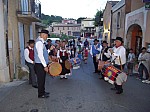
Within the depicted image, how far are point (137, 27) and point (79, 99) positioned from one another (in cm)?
1024

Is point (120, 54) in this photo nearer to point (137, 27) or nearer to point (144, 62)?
point (144, 62)

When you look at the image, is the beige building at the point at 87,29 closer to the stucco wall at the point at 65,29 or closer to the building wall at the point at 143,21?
the stucco wall at the point at 65,29

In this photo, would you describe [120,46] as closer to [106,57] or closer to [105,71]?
[105,71]

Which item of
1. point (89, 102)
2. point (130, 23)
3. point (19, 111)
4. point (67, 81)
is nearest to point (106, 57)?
point (67, 81)

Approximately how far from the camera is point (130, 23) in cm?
1341

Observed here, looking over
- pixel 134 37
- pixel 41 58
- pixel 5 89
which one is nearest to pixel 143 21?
pixel 134 37

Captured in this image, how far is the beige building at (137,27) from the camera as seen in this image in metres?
10.2

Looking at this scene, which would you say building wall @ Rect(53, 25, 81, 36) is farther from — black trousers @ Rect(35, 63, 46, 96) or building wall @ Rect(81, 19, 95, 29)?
black trousers @ Rect(35, 63, 46, 96)

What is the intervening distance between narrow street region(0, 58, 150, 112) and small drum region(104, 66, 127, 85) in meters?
0.51

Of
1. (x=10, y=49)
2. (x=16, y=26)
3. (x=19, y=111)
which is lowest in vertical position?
(x=19, y=111)

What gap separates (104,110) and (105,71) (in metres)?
1.84

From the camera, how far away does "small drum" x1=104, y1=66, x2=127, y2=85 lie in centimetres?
596

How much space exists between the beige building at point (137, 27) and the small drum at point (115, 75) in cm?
470

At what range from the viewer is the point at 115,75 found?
6004 millimetres
